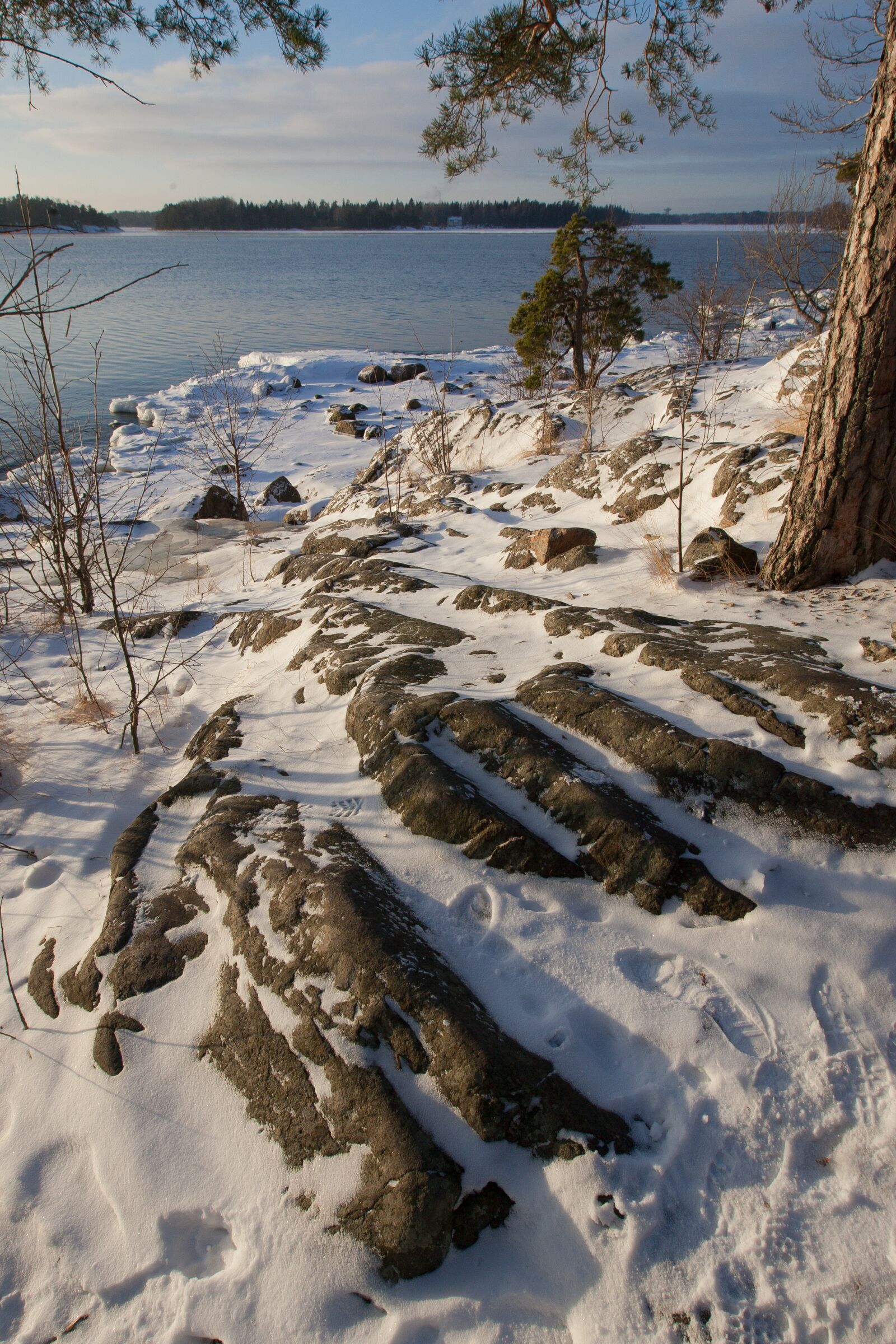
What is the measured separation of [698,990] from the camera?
6.56 ft

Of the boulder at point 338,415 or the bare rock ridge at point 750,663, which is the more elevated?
the boulder at point 338,415

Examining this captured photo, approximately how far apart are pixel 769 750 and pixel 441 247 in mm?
133262

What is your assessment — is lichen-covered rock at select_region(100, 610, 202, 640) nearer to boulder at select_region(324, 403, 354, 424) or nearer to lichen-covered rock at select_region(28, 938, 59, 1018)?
lichen-covered rock at select_region(28, 938, 59, 1018)

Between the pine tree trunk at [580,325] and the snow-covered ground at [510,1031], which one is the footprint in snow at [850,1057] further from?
the pine tree trunk at [580,325]

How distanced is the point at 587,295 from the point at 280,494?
8.01m

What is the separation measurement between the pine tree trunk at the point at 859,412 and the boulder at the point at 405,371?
25.6m

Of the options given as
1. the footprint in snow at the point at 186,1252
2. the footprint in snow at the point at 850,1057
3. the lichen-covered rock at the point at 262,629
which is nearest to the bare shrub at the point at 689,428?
the lichen-covered rock at the point at 262,629

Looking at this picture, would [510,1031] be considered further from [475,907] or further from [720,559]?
[720,559]

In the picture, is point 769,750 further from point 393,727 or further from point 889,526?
point 889,526

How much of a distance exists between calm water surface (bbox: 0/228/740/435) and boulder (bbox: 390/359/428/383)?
73.6 inches

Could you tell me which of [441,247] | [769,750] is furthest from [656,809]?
[441,247]

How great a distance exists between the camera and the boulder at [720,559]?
14.5 ft

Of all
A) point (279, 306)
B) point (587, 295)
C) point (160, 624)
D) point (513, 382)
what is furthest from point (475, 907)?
point (279, 306)

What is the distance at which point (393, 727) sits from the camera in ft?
9.82
